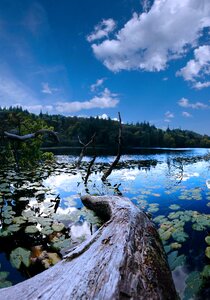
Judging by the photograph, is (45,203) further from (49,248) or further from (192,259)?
(192,259)

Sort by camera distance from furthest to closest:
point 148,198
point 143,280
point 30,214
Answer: point 148,198
point 30,214
point 143,280

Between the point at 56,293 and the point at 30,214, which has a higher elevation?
the point at 56,293

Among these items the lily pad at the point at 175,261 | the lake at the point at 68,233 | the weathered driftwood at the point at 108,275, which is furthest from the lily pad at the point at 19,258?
the lily pad at the point at 175,261

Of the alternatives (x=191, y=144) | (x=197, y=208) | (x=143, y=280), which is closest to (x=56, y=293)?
(x=143, y=280)

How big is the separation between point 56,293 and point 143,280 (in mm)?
748

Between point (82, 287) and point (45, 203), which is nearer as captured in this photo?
point (82, 287)

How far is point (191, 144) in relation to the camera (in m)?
103

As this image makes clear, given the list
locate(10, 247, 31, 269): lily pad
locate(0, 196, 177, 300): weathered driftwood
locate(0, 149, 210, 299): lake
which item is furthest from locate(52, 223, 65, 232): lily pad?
locate(0, 196, 177, 300): weathered driftwood

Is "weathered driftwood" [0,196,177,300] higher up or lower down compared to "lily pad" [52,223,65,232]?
higher up

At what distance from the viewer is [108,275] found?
1783 mm

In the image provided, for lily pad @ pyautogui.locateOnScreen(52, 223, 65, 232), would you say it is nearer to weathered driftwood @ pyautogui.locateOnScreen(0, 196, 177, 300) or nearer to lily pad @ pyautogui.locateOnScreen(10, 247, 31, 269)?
lily pad @ pyautogui.locateOnScreen(10, 247, 31, 269)

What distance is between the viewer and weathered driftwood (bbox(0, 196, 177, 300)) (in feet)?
5.33

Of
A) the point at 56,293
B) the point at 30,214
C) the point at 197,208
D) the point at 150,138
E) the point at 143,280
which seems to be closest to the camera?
the point at 56,293

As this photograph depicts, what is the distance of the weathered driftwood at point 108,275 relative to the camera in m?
1.62
